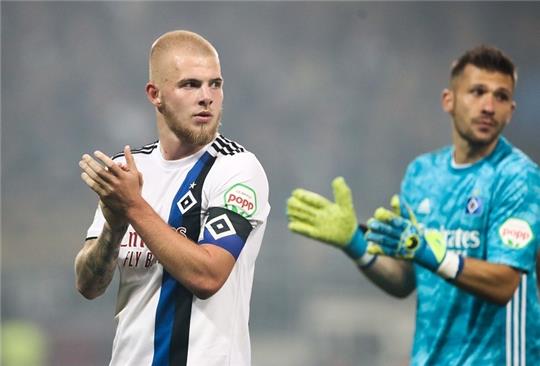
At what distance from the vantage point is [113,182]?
111 inches

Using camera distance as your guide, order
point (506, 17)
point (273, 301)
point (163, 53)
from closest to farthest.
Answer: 1. point (163, 53)
2. point (273, 301)
3. point (506, 17)

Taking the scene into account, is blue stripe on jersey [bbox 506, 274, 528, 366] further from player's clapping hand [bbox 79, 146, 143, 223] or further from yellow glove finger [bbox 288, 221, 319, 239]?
player's clapping hand [bbox 79, 146, 143, 223]

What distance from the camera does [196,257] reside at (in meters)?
2.85

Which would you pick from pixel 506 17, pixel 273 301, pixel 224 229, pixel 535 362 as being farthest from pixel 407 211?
pixel 506 17

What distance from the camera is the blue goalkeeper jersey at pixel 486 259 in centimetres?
415

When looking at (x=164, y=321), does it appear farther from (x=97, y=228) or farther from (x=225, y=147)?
(x=225, y=147)

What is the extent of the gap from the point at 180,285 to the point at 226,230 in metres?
0.24

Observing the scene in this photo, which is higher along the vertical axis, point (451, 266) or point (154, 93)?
point (154, 93)

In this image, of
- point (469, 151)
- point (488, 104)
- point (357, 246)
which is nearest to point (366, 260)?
point (357, 246)

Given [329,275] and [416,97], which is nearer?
[329,275]

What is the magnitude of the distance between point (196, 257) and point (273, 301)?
5.84m

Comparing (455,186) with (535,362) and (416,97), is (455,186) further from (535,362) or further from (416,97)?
(416,97)

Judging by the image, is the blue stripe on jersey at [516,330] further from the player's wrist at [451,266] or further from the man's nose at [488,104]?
the man's nose at [488,104]

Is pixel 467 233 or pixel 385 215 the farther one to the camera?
pixel 467 233
